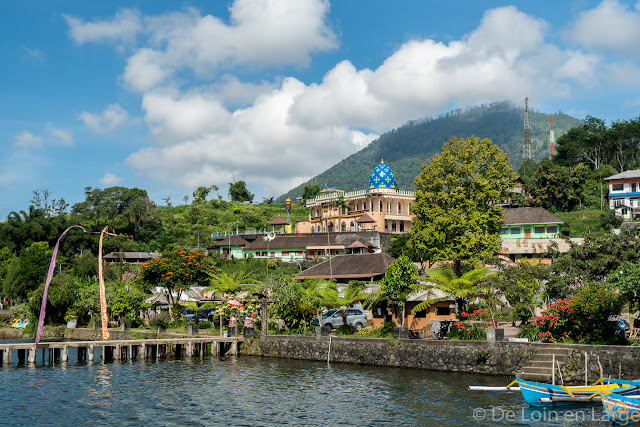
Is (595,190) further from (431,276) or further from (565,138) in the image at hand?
(431,276)

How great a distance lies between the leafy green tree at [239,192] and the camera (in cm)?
16712

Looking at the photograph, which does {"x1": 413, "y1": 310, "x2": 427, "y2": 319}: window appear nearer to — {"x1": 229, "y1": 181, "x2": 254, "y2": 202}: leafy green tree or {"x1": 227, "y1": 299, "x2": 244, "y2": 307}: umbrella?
{"x1": 227, "y1": 299, "x2": 244, "y2": 307}: umbrella

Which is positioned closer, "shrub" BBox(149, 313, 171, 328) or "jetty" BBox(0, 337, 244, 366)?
"jetty" BBox(0, 337, 244, 366)

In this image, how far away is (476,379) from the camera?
97.5 ft

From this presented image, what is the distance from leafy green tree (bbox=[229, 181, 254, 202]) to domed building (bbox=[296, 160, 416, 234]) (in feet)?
191

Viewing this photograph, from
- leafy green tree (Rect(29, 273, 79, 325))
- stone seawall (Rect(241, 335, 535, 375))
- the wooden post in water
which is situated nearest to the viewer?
stone seawall (Rect(241, 335, 535, 375))

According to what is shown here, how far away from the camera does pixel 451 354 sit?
31844 mm

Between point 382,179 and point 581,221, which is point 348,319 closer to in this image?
point 581,221

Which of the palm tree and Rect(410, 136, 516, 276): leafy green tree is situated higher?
Rect(410, 136, 516, 276): leafy green tree

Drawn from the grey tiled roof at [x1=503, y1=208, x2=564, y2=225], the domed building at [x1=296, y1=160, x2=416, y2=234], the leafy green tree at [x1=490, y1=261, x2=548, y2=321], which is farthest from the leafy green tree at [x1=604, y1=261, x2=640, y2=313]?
the domed building at [x1=296, y1=160, x2=416, y2=234]

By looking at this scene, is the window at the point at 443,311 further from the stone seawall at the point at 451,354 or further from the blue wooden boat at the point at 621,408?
the blue wooden boat at the point at 621,408

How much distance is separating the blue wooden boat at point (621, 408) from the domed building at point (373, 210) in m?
76.6

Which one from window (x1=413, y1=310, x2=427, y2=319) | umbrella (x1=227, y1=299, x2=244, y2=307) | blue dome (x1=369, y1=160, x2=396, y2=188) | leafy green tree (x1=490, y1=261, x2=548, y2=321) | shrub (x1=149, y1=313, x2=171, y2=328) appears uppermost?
blue dome (x1=369, y1=160, x2=396, y2=188)

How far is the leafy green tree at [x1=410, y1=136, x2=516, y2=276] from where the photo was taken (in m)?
52.0
